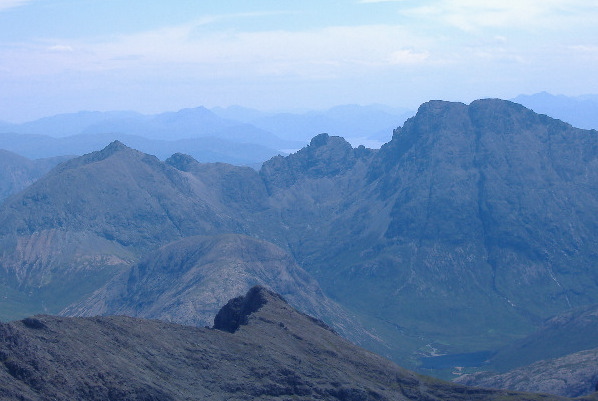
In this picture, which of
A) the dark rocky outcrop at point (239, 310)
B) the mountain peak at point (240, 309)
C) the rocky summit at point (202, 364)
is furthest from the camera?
the mountain peak at point (240, 309)

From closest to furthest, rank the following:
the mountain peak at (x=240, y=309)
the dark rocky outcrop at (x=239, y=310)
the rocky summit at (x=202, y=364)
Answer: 1. the rocky summit at (x=202, y=364)
2. the dark rocky outcrop at (x=239, y=310)
3. the mountain peak at (x=240, y=309)

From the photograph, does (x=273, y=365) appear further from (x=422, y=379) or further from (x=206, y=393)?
(x=422, y=379)

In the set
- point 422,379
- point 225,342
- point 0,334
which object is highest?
point 0,334

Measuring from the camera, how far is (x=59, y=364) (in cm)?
12356

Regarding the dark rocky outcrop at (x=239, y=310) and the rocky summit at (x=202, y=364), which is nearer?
the rocky summit at (x=202, y=364)

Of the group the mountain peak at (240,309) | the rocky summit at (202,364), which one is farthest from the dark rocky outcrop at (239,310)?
the rocky summit at (202,364)

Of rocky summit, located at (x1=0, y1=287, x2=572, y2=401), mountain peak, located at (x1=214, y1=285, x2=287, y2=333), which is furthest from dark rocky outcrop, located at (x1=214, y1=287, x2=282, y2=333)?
rocky summit, located at (x1=0, y1=287, x2=572, y2=401)

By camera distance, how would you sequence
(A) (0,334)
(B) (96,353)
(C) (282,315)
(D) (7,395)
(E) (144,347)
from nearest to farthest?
1. (D) (7,395)
2. (A) (0,334)
3. (B) (96,353)
4. (E) (144,347)
5. (C) (282,315)

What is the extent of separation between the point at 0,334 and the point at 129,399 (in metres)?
21.1

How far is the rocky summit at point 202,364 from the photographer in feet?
396

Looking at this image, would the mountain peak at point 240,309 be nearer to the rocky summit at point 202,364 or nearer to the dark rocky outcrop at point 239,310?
the dark rocky outcrop at point 239,310

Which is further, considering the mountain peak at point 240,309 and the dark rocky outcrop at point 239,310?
the mountain peak at point 240,309

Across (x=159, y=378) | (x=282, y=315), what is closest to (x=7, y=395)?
(x=159, y=378)

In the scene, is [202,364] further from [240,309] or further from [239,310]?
[240,309]
